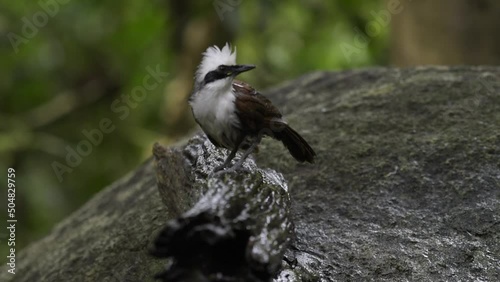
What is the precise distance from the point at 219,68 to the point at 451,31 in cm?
350

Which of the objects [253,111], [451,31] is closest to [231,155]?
[253,111]

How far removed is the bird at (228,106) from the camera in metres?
2.74

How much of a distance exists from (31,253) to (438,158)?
2.14 m

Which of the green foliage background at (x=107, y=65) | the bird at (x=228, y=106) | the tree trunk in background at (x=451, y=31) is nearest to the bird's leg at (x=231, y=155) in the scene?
the bird at (x=228, y=106)

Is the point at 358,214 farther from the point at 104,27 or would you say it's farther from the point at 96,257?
the point at 104,27

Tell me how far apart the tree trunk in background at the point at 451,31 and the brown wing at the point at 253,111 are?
3.35 m

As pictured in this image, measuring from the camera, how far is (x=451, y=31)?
580 cm

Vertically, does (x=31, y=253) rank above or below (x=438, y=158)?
above

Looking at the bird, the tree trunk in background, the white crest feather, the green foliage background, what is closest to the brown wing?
the bird

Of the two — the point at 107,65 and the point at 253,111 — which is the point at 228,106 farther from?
the point at 107,65

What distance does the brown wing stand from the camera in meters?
2.76

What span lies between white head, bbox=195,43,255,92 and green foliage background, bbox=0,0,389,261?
3188 mm

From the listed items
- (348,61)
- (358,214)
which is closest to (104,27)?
(348,61)

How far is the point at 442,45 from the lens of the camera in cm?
589
